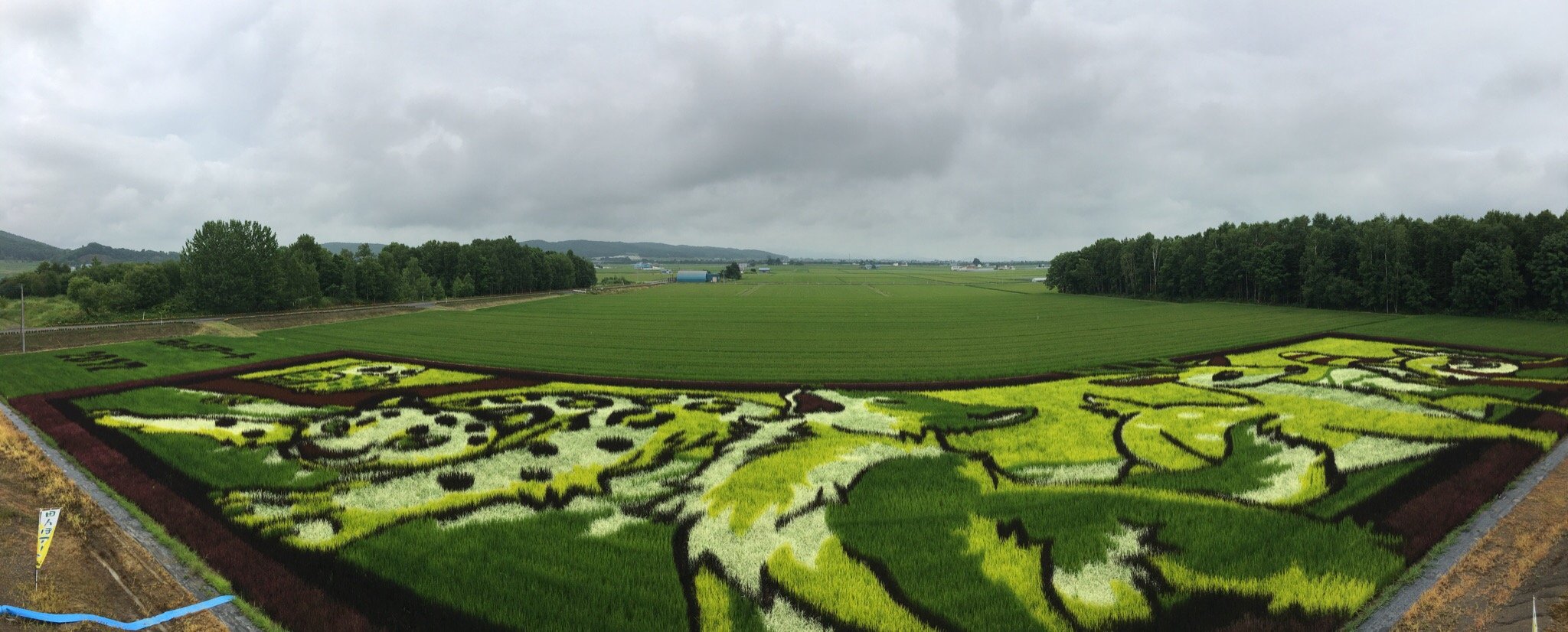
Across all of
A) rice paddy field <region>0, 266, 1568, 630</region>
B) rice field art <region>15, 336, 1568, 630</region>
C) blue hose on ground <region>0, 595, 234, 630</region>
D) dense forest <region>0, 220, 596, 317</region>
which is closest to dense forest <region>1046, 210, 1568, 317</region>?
rice paddy field <region>0, 266, 1568, 630</region>

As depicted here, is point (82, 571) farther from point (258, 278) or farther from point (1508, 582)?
point (258, 278)

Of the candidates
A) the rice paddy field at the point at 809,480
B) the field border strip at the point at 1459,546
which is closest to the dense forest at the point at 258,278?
the rice paddy field at the point at 809,480

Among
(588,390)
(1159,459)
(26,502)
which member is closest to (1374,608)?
(1159,459)

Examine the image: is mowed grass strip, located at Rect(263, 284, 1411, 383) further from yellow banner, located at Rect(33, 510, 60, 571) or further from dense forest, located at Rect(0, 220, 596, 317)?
yellow banner, located at Rect(33, 510, 60, 571)

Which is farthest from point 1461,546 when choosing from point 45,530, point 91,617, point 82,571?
point 82,571

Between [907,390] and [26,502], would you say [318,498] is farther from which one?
[907,390]
